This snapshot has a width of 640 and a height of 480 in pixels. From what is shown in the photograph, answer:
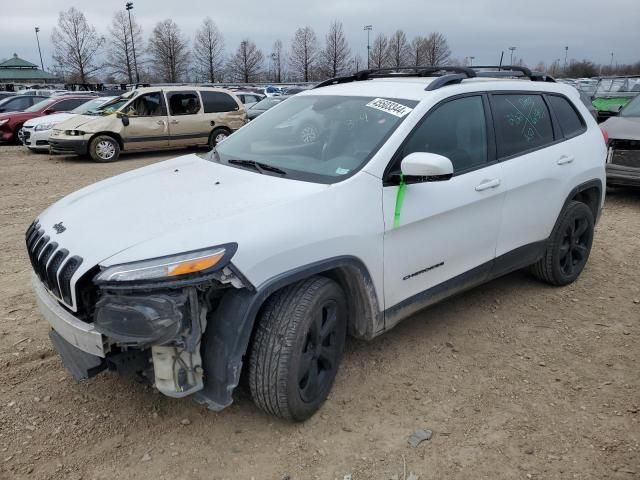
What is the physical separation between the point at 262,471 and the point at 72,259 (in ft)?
4.34

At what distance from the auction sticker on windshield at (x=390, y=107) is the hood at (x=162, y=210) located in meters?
0.78

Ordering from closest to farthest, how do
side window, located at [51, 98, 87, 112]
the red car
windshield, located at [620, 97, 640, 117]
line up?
windshield, located at [620, 97, 640, 117]
the red car
side window, located at [51, 98, 87, 112]

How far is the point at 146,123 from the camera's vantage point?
12617mm

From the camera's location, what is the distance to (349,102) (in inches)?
138

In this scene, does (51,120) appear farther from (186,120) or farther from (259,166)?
(259,166)

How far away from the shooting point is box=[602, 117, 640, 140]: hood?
7488mm

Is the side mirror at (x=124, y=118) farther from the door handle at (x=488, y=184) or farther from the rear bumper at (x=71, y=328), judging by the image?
the door handle at (x=488, y=184)

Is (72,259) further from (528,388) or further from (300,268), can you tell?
(528,388)

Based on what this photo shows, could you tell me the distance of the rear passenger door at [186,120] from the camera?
12977 millimetres

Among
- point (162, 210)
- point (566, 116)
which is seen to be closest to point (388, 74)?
point (566, 116)

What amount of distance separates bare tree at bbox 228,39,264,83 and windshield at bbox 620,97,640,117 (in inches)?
2026

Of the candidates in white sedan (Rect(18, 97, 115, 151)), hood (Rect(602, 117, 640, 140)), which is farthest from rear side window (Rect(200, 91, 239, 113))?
hood (Rect(602, 117, 640, 140))

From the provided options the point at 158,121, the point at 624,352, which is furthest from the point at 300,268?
the point at 158,121

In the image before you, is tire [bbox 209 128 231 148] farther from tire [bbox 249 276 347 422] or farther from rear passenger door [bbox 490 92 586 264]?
tire [bbox 249 276 347 422]
